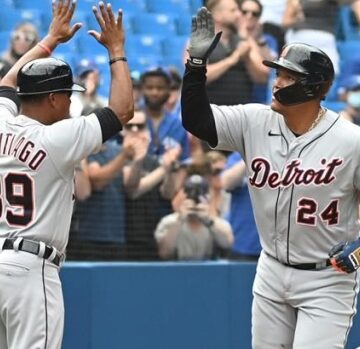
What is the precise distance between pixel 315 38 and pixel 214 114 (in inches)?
183

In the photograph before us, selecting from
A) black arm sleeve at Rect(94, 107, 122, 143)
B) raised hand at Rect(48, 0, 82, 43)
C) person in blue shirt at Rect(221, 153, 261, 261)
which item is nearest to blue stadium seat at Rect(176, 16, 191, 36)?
person in blue shirt at Rect(221, 153, 261, 261)

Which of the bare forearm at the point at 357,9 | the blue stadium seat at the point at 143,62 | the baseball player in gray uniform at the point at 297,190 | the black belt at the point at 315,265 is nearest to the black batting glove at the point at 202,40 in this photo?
the baseball player in gray uniform at the point at 297,190

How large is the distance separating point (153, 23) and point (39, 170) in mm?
5450

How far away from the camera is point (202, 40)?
5.04 metres

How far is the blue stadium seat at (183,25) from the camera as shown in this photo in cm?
979

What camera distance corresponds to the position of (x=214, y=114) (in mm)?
5152

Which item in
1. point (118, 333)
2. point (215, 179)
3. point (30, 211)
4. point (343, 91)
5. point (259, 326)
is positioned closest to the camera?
point (30, 211)

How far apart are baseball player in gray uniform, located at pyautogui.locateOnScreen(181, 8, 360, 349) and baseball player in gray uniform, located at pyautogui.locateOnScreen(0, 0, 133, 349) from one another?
1.55 ft

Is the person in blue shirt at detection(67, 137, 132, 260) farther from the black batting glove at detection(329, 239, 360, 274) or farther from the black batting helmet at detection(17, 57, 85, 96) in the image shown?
the black batting glove at detection(329, 239, 360, 274)

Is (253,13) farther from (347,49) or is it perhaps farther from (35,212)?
(35,212)

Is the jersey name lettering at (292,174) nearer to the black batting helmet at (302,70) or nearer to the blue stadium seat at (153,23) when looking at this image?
the black batting helmet at (302,70)

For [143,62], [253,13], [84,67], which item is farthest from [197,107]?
[253,13]

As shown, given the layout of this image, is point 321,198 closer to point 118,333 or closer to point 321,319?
point 321,319

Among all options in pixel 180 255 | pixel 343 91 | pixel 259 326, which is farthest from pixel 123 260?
pixel 343 91
